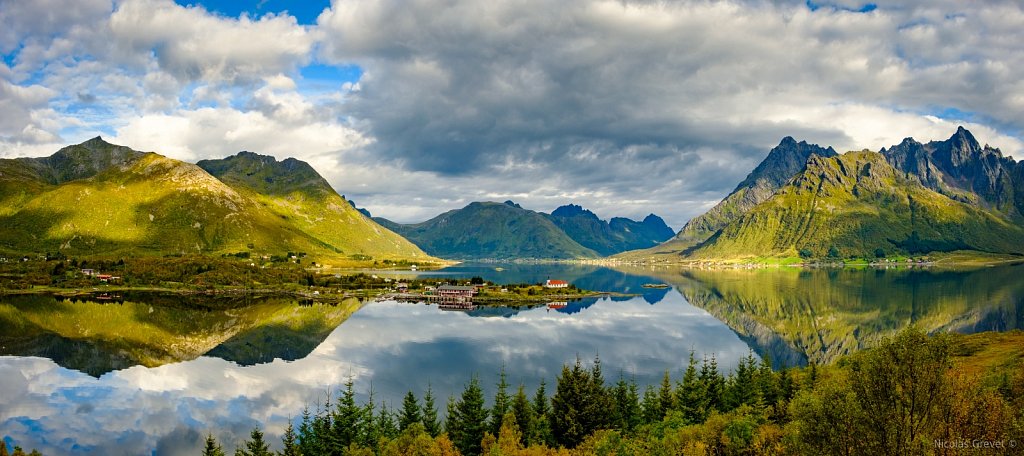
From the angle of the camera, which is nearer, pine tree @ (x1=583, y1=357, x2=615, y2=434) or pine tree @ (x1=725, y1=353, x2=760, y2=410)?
pine tree @ (x1=583, y1=357, x2=615, y2=434)

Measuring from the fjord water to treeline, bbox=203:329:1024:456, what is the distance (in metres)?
14.8

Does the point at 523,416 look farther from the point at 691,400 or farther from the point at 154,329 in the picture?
the point at 154,329

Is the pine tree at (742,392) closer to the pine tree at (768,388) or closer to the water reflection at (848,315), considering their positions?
the pine tree at (768,388)

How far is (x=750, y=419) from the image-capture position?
4281 cm

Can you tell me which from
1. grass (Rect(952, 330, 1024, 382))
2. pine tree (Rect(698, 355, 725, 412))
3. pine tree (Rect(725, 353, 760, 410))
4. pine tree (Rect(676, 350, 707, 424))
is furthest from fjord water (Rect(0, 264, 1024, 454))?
pine tree (Rect(725, 353, 760, 410))

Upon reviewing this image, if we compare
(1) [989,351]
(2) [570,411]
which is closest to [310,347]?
(2) [570,411]

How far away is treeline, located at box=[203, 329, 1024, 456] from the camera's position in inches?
870

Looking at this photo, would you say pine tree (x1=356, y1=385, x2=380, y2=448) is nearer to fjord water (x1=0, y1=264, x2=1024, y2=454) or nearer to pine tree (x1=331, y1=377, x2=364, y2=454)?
pine tree (x1=331, y1=377, x2=364, y2=454)

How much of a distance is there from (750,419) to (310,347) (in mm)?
85756

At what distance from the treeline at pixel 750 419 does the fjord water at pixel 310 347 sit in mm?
14814

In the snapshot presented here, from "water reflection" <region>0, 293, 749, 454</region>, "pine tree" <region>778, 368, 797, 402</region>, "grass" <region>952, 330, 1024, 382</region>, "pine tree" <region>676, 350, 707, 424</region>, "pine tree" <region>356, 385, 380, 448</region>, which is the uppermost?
"grass" <region>952, 330, 1024, 382</region>

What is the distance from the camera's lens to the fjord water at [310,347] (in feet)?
220

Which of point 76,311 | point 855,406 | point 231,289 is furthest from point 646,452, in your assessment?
point 231,289

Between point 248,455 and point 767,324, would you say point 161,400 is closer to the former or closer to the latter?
point 248,455
